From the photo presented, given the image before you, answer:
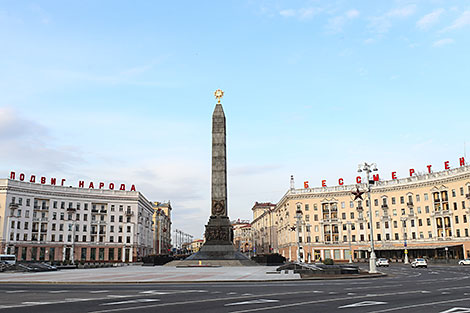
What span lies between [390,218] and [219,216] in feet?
176

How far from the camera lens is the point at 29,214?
A: 92.2m

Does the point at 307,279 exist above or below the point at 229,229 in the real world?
below

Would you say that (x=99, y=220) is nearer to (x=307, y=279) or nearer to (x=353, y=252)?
(x=353, y=252)

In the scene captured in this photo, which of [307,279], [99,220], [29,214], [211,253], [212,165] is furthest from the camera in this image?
[99,220]

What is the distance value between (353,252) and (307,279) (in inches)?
2955

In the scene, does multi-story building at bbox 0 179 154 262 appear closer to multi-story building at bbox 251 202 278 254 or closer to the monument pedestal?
multi-story building at bbox 251 202 278 254

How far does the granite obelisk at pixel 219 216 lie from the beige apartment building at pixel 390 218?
23994 mm

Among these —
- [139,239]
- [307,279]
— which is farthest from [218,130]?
[139,239]

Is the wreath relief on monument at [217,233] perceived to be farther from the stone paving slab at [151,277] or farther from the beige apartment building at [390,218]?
the beige apartment building at [390,218]

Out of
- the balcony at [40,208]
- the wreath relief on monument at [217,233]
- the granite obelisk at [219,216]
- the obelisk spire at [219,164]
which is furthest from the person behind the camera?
the balcony at [40,208]

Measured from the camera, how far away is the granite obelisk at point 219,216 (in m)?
50.8

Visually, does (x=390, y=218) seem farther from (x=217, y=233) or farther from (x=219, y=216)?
(x=217, y=233)

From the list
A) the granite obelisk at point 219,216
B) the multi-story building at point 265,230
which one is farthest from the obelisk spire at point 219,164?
the multi-story building at point 265,230

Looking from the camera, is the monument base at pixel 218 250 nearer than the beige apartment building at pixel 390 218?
Yes
